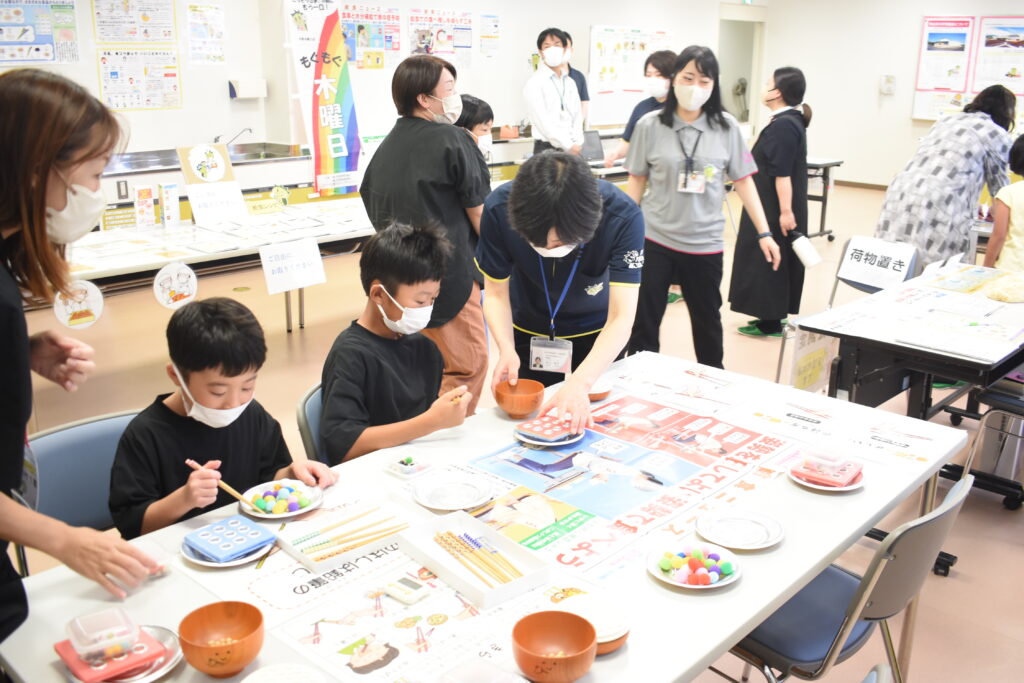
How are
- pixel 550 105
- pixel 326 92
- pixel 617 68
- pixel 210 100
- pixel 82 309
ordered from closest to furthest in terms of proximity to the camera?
pixel 82 309, pixel 210 100, pixel 326 92, pixel 550 105, pixel 617 68

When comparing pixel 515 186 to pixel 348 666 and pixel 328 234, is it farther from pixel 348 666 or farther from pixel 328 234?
pixel 328 234

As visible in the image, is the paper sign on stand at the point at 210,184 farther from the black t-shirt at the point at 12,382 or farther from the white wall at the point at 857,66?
the white wall at the point at 857,66

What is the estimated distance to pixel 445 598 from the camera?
1.34m

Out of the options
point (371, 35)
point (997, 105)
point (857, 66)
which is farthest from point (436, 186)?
point (857, 66)

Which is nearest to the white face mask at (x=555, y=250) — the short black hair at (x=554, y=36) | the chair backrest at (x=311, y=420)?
the chair backrest at (x=311, y=420)

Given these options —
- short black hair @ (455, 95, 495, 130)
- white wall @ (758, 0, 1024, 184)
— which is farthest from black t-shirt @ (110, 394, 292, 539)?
white wall @ (758, 0, 1024, 184)

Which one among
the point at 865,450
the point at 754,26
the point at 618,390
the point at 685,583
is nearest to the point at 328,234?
the point at 618,390

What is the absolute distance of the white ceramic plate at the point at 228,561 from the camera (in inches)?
55.2

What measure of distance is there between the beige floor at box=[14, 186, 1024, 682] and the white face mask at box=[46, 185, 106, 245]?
1759mm

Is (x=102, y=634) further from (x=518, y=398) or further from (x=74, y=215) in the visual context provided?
(x=518, y=398)

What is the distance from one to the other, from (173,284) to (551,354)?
2.06 metres

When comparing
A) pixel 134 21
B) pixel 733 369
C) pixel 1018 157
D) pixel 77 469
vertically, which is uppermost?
pixel 134 21

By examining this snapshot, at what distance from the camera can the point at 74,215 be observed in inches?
49.6

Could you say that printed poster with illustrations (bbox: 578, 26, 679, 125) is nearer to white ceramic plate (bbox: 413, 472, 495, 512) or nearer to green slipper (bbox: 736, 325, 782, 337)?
green slipper (bbox: 736, 325, 782, 337)
